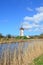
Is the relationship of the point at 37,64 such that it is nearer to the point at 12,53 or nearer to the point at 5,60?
the point at 12,53

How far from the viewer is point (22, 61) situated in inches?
442

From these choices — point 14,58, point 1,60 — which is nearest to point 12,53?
point 14,58

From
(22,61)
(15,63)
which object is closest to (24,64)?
(22,61)

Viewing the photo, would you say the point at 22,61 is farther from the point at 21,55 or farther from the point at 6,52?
the point at 6,52

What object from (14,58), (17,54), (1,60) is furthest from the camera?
(17,54)

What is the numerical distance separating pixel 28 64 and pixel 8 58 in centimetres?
166

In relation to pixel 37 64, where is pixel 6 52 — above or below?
above

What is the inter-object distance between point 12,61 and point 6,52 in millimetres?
557

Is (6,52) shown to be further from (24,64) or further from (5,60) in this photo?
(24,64)

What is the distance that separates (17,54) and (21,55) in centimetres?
33

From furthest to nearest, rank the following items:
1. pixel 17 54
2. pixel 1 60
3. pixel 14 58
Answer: pixel 17 54 < pixel 14 58 < pixel 1 60

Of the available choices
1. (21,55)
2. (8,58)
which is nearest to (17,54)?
(21,55)

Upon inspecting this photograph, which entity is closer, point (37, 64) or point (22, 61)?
point (22, 61)

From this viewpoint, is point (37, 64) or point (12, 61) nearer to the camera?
point (12, 61)
